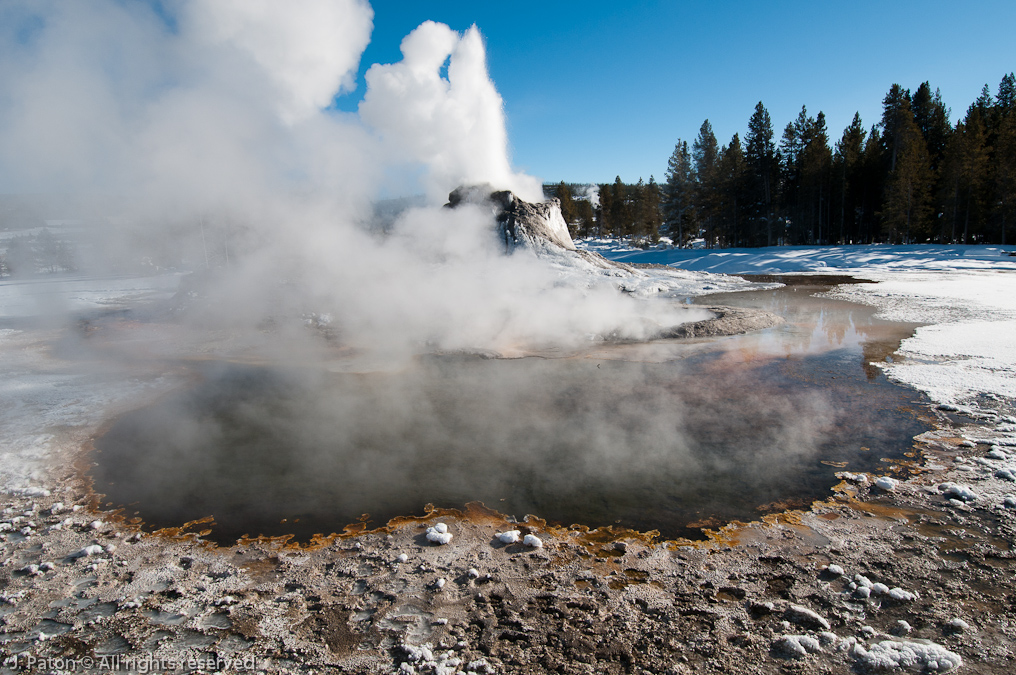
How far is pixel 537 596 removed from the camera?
9.27ft

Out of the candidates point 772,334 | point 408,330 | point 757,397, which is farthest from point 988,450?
point 408,330

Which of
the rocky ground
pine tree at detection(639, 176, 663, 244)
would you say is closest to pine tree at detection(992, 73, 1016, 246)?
pine tree at detection(639, 176, 663, 244)

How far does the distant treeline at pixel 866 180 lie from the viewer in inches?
1046

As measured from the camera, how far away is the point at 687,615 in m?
2.64

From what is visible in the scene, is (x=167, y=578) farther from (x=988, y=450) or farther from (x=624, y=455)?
(x=988, y=450)

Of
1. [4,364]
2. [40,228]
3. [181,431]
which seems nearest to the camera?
[181,431]

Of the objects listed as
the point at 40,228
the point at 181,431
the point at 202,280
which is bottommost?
the point at 181,431

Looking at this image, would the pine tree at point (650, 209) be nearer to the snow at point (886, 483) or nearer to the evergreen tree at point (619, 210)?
the evergreen tree at point (619, 210)

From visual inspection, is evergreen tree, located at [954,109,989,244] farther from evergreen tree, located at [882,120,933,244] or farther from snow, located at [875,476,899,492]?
snow, located at [875,476,899,492]

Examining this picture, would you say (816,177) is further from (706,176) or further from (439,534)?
(439,534)

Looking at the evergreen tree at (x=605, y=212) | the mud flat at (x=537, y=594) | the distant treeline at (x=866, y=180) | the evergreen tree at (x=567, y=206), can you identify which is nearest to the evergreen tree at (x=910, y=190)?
the distant treeline at (x=866, y=180)

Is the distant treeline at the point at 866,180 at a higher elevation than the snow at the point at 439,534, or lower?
higher

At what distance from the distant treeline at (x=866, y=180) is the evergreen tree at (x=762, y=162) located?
7cm

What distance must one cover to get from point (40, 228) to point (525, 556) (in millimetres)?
15321
